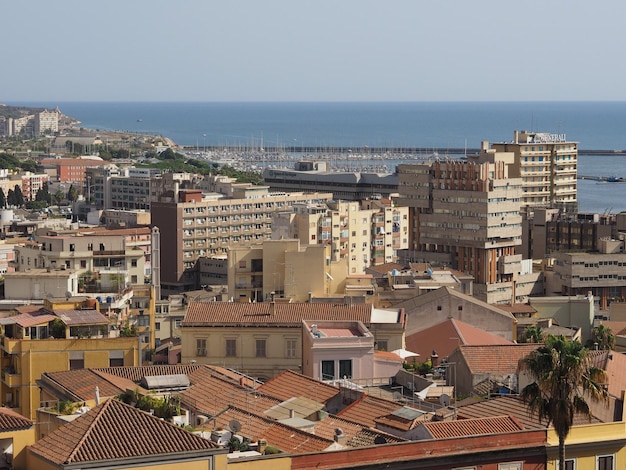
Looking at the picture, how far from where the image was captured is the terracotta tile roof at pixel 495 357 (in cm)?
2620

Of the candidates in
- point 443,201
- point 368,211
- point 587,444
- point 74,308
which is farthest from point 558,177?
point 587,444

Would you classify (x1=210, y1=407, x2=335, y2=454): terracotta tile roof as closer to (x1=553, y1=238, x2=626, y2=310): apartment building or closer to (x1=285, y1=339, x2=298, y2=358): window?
(x1=285, y1=339, x2=298, y2=358): window

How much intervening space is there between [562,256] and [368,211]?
18363 mm

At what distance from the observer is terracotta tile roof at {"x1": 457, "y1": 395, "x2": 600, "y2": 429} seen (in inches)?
803

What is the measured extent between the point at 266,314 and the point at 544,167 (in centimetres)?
6702

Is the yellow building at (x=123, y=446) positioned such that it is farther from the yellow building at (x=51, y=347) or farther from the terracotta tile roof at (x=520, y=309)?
the terracotta tile roof at (x=520, y=309)

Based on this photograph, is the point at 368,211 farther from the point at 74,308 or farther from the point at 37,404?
the point at 37,404

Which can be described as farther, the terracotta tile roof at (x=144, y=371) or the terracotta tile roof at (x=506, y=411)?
the terracotta tile roof at (x=144, y=371)

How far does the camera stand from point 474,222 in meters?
65.6

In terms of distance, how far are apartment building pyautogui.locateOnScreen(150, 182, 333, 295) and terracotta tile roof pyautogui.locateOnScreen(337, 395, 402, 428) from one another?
55392 millimetres

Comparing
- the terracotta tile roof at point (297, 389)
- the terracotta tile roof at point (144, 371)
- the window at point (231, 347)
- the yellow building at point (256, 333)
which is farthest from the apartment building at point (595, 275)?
the terracotta tile roof at point (297, 389)

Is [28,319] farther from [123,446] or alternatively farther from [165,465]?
[165,465]

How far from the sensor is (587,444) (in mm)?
19891

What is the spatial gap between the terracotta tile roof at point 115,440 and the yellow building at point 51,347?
10.1m
